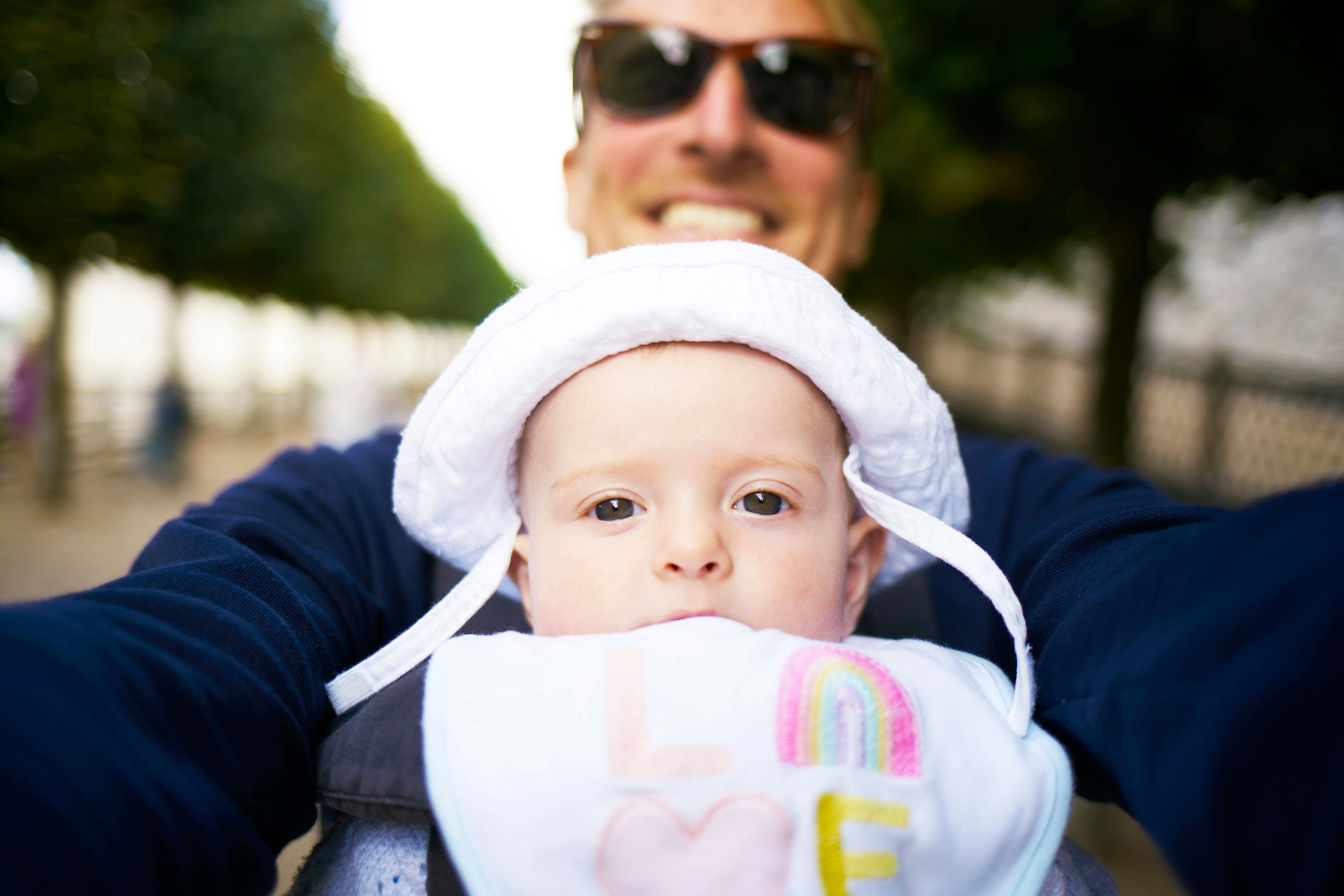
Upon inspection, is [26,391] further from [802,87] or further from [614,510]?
[802,87]

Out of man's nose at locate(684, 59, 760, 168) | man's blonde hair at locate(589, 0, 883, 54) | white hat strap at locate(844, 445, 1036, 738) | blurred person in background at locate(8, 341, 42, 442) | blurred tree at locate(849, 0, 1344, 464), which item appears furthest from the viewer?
blurred tree at locate(849, 0, 1344, 464)

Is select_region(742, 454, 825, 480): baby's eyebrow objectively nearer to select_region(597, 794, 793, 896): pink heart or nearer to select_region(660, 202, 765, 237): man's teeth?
select_region(597, 794, 793, 896): pink heart

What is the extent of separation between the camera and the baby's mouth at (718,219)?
6.66 ft

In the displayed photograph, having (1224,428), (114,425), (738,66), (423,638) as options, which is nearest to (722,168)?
(738,66)

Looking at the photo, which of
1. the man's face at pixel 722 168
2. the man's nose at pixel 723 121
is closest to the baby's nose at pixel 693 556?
the man's face at pixel 722 168

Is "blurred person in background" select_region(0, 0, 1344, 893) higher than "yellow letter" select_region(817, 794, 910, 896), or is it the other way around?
"blurred person in background" select_region(0, 0, 1344, 893)

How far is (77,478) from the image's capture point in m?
2.59

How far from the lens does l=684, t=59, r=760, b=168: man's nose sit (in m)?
2.01

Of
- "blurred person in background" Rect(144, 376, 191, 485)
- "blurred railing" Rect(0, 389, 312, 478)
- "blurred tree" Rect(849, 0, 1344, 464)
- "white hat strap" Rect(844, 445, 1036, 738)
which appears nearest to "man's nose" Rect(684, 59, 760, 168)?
"white hat strap" Rect(844, 445, 1036, 738)

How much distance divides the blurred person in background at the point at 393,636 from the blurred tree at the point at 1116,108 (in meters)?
2.93

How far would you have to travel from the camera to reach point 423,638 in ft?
3.67

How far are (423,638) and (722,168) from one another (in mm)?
1417

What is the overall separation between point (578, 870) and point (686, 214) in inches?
63.1

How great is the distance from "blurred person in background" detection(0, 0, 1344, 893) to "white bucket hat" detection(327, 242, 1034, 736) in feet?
0.44
